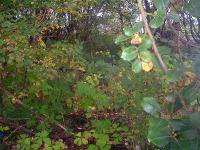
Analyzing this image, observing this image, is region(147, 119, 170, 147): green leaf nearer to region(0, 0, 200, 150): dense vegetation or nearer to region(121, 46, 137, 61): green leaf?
region(121, 46, 137, 61): green leaf

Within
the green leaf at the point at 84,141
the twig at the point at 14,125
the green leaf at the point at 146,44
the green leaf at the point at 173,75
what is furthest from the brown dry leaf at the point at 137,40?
the twig at the point at 14,125

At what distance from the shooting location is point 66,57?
462 centimetres

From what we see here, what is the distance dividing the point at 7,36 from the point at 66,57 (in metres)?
0.79

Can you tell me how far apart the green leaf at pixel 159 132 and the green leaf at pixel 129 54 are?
230mm

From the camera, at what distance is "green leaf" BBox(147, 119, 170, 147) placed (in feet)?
3.82

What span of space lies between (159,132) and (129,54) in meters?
0.26

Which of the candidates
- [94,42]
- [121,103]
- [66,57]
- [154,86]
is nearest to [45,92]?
[66,57]

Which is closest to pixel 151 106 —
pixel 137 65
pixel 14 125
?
pixel 137 65

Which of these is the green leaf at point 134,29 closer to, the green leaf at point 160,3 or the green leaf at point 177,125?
the green leaf at point 160,3

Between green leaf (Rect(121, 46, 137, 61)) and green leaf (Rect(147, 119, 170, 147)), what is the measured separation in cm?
23

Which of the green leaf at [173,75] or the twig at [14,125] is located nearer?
the green leaf at [173,75]

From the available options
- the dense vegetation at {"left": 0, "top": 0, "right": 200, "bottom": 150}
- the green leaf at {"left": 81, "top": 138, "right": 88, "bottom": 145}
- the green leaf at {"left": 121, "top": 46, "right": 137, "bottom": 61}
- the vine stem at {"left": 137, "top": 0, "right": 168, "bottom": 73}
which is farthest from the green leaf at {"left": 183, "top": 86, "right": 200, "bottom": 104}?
the green leaf at {"left": 81, "top": 138, "right": 88, "bottom": 145}

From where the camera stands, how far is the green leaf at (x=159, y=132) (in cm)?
117

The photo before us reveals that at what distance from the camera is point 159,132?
1.17m
